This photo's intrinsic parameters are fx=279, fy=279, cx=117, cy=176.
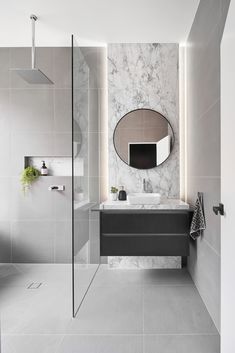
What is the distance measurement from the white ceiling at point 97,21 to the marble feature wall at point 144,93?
14 cm

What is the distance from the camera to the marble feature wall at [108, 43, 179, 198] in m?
3.21

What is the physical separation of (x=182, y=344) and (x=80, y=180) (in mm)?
1374

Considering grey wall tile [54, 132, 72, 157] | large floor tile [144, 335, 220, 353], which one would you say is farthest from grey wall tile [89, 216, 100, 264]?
large floor tile [144, 335, 220, 353]

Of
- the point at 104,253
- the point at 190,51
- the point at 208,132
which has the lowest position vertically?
the point at 104,253

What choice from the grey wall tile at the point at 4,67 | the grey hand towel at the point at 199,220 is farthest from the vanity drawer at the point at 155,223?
the grey wall tile at the point at 4,67

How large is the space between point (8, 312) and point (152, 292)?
48.8 inches

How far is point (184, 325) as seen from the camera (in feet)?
6.59

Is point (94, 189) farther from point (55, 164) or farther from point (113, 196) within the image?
point (55, 164)

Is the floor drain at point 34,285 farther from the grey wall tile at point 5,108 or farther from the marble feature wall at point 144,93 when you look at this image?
the grey wall tile at point 5,108

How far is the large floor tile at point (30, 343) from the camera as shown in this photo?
1.75m

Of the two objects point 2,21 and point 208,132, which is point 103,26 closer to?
point 2,21

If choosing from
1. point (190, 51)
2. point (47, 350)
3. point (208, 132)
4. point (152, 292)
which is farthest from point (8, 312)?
point (190, 51)

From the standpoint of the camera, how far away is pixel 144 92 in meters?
3.22

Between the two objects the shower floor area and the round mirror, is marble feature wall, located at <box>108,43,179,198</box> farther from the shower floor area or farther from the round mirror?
the shower floor area
